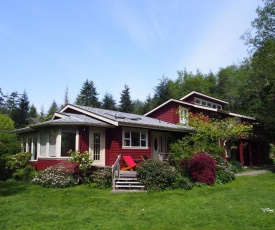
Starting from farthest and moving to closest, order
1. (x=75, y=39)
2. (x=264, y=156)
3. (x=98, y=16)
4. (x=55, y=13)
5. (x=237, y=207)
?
(x=264, y=156)
(x=75, y=39)
(x=98, y=16)
(x=55, y=13)
(x=237, y=207)

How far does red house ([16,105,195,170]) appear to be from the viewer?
16.3 metres

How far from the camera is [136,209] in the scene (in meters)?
9.50

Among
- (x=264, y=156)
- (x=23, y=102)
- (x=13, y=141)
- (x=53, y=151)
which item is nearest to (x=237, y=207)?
(x=53, y=151)

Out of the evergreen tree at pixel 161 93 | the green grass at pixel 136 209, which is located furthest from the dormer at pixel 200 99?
the green grass at pixel 136 209

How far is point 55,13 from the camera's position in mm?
11594

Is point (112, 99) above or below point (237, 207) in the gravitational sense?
above

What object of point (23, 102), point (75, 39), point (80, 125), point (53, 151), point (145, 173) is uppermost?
point (23, 102)

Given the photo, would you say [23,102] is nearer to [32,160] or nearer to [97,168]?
[32,160]

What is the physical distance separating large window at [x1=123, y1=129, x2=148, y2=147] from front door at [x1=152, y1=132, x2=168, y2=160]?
195cm

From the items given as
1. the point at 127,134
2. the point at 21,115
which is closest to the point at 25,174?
the point at 127,134

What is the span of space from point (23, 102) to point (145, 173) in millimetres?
42707

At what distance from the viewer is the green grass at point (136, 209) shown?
7586mm

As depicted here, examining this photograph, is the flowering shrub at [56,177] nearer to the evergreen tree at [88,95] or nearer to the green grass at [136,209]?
the green grass at [136,209]

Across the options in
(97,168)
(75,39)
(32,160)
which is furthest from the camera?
(32,160)
